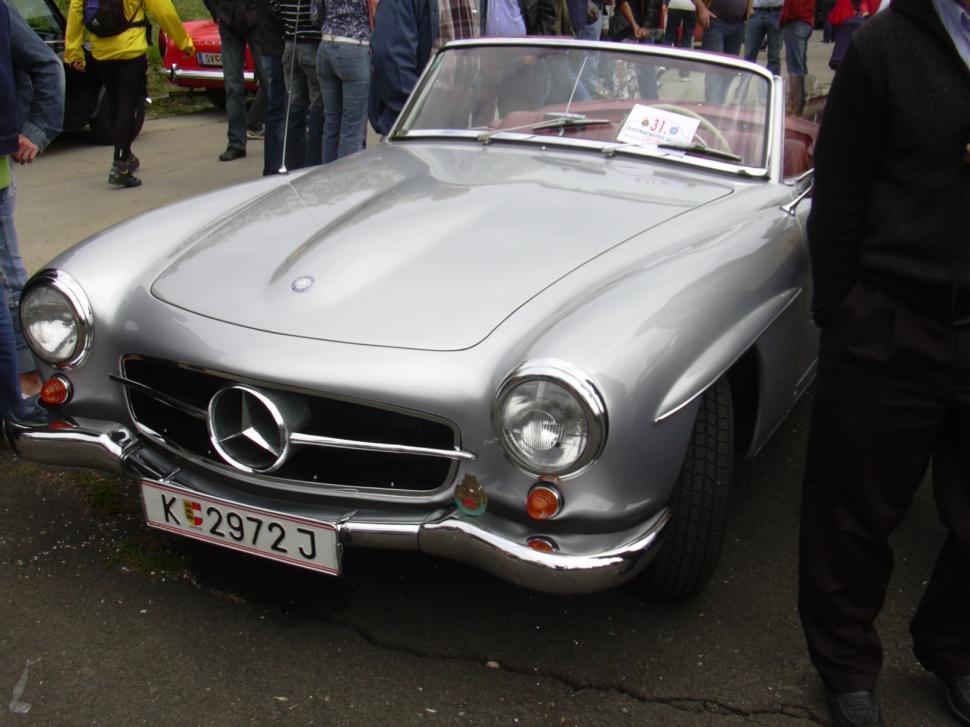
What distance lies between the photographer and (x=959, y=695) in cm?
234

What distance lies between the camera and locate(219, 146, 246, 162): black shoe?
8.23 meters

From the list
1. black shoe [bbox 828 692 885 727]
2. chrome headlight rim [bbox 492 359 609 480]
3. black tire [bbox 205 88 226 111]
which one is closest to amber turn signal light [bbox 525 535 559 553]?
chrome headlight rim [bbox 492 359 609 480]

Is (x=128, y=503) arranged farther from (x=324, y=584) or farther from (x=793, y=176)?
(x=793, y=176)

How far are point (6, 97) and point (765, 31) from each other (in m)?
7.77

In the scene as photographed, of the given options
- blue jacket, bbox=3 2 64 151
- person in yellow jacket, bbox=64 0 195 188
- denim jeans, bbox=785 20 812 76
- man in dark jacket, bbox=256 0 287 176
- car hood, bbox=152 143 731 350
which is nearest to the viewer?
car hood, bbox=152 143 731 350

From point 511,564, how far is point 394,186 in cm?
149

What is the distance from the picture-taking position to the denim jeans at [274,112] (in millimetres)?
7023

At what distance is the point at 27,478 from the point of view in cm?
343

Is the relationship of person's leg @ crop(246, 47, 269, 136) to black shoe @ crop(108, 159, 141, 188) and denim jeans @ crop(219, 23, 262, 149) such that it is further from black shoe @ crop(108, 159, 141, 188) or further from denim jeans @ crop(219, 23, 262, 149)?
black shoe @ crop(108, 159, 141, 188)

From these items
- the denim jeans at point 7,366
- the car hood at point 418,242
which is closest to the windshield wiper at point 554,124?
the car hood at point 418,242

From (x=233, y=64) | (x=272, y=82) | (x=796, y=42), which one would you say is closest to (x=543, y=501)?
(x=272, y=82)

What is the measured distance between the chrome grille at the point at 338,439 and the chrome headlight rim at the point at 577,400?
0.43 feet

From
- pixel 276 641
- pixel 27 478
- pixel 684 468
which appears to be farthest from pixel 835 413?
pixel 27 478

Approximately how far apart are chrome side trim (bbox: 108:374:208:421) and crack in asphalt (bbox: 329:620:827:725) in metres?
0.69
